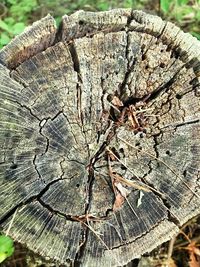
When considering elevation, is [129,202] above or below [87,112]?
below

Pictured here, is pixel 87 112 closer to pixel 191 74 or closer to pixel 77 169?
pixel 77 169

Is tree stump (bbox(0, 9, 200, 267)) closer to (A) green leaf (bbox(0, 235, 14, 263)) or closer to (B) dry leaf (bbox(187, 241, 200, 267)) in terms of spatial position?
(A) green leaf (bbox(0, 235, 14, 263))

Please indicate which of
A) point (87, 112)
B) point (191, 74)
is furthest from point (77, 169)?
point (191, 74)

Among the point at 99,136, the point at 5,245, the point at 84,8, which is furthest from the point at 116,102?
the point at 84,8

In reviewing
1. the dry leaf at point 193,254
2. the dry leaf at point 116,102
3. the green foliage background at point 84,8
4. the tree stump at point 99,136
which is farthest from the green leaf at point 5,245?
the green foliage background at point 84,8

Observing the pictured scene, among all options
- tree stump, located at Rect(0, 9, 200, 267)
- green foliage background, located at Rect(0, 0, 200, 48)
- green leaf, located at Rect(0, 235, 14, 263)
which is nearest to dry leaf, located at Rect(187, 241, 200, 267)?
tree stump, located at Rect(0, 9, 200, 267)

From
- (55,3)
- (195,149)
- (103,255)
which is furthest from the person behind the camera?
(55,3)

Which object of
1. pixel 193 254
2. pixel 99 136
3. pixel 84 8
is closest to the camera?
pixel 99 136

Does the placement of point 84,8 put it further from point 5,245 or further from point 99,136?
point 5,245
